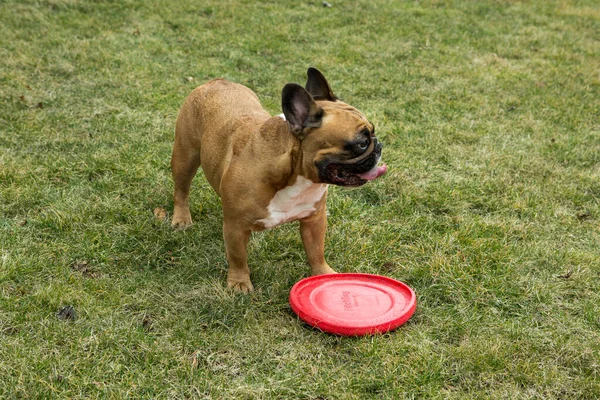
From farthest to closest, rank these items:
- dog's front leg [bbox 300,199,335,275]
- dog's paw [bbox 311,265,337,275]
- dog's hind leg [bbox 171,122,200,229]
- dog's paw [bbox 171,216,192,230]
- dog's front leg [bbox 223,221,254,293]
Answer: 1. dog's paw [bbox 171,216,192,230]
2. dog's hind leg [bbox 171,122,200,229]
3. dog's paw [bbox 311,265,337,275]
4. dog's front leg [bbox 300,199,335,275]
5. dog's front leg [bbox 223,221,254,293]

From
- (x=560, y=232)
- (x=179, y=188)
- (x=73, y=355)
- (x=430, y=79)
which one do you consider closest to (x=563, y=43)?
(x=430, y=79)

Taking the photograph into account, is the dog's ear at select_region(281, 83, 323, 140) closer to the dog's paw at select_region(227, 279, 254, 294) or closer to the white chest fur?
the white chest fur

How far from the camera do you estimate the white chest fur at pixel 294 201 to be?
13.6 feet

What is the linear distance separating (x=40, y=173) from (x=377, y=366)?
4011 millimetres

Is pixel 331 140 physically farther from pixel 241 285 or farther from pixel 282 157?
pixel 241 285

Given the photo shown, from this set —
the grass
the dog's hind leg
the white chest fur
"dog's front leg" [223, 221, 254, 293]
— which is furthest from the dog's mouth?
the dog's hind leg

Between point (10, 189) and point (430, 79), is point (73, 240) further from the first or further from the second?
point (430, 79)

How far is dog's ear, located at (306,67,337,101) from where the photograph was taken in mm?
4141

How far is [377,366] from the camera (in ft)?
12.7

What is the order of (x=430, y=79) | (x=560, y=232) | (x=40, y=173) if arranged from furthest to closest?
(x=430, y=79)
(x=40, y=173)
(x=560, y=232)

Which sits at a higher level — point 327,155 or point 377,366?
point 327,155

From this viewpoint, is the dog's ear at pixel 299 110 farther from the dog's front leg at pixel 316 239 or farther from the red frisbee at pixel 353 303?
the red frisbee at pixel 353 303

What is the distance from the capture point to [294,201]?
423 cm

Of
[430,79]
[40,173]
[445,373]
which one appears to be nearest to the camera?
[445,373]
